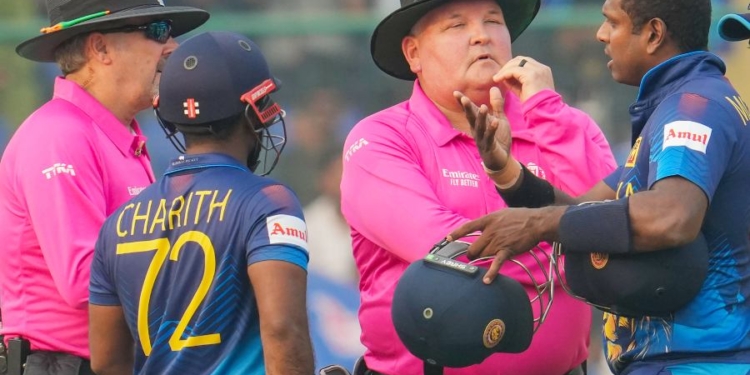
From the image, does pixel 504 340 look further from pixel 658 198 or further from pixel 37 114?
pixel 37 114

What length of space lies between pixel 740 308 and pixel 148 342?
172 centimetres

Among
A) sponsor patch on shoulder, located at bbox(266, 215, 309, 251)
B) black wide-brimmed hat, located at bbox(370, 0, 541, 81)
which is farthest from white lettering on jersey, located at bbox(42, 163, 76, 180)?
black wide-brimmed hat, located at bbox(370, 0, 541, 81)

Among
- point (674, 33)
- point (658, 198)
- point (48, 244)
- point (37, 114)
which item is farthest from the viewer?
point (37, 114)

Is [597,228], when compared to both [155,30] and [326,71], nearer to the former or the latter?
[155,30]

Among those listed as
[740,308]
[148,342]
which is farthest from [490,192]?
[148,342]

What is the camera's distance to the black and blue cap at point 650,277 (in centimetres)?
364

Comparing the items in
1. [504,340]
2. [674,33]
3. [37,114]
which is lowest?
[504,340]

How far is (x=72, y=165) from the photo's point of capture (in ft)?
14.6

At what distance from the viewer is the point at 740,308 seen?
12.3 ft

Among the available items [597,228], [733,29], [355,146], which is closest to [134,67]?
[355,146]

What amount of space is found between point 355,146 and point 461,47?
0.52 meters

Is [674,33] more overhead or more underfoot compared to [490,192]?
more overhead

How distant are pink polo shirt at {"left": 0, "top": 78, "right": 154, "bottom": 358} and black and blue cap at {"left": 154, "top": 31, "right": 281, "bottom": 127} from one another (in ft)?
2.20

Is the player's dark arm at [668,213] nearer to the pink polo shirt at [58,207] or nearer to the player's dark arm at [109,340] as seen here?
the player's dark arm at [109,340]
